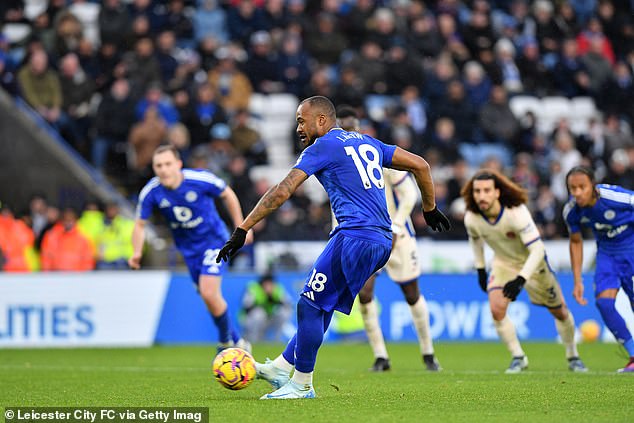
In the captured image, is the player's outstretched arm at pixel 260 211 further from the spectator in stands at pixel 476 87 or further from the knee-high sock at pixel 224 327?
the spectator in stands at pixel 476 87

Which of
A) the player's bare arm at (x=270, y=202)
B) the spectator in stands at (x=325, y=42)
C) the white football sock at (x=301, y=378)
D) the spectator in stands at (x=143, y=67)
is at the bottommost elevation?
the white football sock at (x=301, y=378)

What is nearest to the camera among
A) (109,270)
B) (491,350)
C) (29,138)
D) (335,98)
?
(491,350)

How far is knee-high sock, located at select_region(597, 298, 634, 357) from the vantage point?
12.2 meters

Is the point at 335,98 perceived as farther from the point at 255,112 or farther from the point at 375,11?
the point at 375,11

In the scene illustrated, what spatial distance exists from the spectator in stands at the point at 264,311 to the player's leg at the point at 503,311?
663cm

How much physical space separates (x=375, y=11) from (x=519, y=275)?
15.5 metres

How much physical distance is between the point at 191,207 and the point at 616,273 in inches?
198

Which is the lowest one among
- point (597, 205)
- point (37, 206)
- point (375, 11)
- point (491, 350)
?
point (491, 350)

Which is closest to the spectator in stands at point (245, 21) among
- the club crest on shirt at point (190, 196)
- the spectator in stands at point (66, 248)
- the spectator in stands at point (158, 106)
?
the spectator in stands at point (158, 106)

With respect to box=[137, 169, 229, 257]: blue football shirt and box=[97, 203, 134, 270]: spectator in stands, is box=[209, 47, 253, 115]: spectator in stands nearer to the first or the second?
box=[97, 203, 134, 270]: spectator in stands

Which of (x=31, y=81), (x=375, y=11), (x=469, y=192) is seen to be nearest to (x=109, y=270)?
(x=31, y=81)

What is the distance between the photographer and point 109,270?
61.7 ft

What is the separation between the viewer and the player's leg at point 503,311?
12.6m

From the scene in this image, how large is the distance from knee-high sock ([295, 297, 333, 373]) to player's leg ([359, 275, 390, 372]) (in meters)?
4.05
